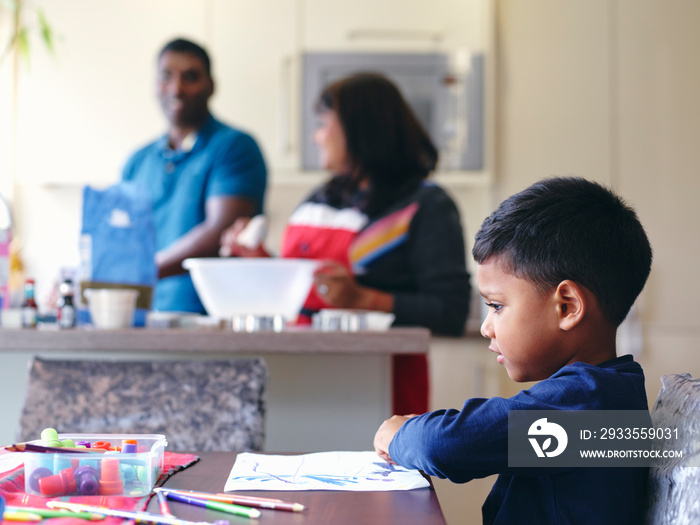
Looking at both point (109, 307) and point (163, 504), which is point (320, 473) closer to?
point (163, 504)

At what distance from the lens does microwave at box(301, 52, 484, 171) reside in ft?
9.63

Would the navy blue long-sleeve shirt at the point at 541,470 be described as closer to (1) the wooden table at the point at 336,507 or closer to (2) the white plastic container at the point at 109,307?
(1) the wooden table at the point at 336,507

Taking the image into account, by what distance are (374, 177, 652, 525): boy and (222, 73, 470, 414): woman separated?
833mm

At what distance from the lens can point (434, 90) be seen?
2.95 m

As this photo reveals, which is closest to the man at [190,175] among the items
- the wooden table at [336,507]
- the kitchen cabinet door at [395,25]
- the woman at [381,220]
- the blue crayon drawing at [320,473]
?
the woman at [381,220]

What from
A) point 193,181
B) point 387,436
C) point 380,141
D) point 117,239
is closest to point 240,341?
point 117,239

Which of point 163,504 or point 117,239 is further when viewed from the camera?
point 117,239

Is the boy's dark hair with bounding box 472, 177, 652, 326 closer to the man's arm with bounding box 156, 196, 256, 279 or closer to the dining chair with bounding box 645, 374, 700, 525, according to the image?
the dining chair with bounding box 645, 374, 700, 525

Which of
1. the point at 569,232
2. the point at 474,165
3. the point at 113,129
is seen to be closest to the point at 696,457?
the point at 569,232

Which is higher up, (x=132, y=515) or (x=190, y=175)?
(x=190, y=175)

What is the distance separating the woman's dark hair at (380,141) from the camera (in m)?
1.89

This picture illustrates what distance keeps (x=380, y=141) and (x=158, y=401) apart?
37.7 inches

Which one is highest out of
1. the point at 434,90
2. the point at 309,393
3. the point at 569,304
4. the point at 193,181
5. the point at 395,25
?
the point at 395,25

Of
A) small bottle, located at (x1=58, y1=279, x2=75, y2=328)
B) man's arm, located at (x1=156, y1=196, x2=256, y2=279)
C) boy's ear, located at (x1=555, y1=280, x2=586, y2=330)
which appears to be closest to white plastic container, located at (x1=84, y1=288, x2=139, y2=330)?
small bottle, located at (x1=58, y1=279, x2=75, y2=328)
